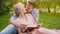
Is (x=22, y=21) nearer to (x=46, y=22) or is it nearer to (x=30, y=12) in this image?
(x=30, y=12)

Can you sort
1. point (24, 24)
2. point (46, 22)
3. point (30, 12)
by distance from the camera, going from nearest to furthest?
point (24, 24) < point (30, 12) < point (46, 22)

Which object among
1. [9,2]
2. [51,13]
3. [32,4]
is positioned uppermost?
[32,4]

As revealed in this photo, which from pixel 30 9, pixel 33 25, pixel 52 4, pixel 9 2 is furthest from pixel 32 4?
pixel 52 4

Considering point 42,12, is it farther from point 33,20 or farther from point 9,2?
point 33,20

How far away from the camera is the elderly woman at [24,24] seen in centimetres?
208

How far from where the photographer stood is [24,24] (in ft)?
6.95

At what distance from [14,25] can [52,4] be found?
6.65m

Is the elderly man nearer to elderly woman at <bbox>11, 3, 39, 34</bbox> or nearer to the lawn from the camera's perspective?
elderly woman at <bbox>11, 3, 39, 34</bbox>

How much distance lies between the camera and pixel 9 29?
2221mm

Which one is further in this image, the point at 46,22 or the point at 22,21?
the point at 46,22

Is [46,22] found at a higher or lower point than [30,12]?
lower

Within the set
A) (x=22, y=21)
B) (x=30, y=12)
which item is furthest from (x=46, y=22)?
(x=22, y=21)

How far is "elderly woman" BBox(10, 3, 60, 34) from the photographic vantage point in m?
2.08

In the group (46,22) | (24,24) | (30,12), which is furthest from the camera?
(46,22)
